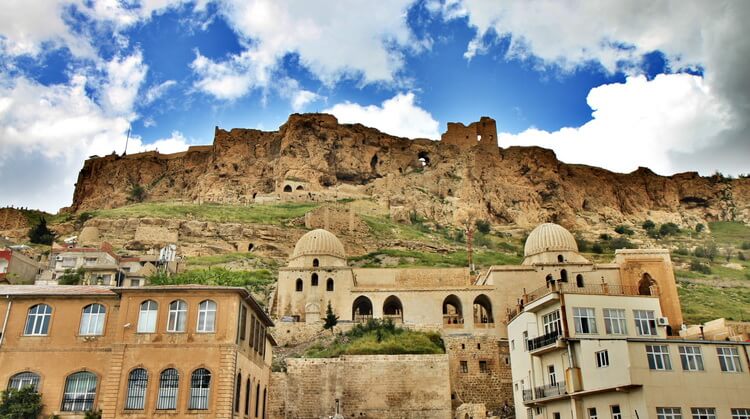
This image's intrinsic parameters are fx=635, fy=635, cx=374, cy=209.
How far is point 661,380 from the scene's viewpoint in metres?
25.2

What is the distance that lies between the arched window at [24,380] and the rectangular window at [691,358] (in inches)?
1018

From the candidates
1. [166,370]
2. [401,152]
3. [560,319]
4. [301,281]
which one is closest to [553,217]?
[401,152]

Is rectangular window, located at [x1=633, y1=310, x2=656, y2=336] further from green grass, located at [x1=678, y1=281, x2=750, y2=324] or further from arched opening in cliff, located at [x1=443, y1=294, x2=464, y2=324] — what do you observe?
green grass, located at [x1=678, y1=281, x2=750, y2=324]

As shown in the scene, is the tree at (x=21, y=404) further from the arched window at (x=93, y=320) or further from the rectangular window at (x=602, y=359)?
the rectangular window at (x=602, y=359)

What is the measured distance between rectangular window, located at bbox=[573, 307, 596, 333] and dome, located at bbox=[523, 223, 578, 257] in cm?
2111

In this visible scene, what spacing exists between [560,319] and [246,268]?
42.4m

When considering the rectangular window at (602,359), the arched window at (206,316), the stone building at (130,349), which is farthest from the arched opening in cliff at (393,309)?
the arched window at (206,316)

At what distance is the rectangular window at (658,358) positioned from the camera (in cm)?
2550

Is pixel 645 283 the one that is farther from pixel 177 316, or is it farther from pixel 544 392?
pixel 177 316

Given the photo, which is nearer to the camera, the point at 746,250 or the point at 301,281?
the point at 301,281

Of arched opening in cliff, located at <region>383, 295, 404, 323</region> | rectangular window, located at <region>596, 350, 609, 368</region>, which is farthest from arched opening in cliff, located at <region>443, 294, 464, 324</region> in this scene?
rectangular window, located at <region>596, 350, 609, 368</region>

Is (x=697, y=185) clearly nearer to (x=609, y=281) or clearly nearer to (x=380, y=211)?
(x=380, y=211)

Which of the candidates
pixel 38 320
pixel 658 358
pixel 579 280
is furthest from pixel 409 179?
pixel 38 320

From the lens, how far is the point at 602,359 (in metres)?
26.5
